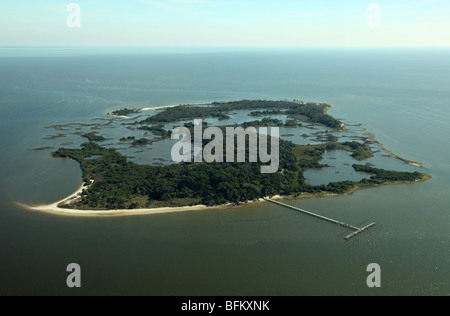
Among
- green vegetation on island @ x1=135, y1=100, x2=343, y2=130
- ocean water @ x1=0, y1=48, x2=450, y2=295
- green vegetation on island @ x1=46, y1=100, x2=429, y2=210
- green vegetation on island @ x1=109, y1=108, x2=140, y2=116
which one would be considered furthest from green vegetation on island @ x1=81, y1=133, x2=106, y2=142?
green vegetation on island @ x1=109, y1=108, x2=140, y2=116

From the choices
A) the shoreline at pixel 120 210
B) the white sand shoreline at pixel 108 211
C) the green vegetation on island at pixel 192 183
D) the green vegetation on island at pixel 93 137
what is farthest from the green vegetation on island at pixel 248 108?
the white sand shoreline at pixel 108 211

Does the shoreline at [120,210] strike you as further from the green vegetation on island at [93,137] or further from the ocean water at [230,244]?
the green vegetation on island at [93,137]

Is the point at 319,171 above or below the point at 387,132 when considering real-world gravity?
below

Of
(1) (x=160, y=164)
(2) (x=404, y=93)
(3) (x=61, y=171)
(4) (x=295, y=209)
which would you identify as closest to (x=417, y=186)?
(4) (x=295, y=209)

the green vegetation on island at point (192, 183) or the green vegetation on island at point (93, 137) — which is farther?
the green vegetation on island at point (93, 137)

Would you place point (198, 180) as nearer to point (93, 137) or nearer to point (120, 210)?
point (120, 210)

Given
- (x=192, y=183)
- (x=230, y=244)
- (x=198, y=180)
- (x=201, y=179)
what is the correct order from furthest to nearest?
(x=198, y=180)
(x=201, y=179)
(x=192, y=183)
(x=230, y=244)

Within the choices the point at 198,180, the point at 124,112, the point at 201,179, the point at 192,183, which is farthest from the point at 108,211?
the point at 124,112

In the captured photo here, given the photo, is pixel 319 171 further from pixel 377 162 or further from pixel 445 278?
pixel 445 278
